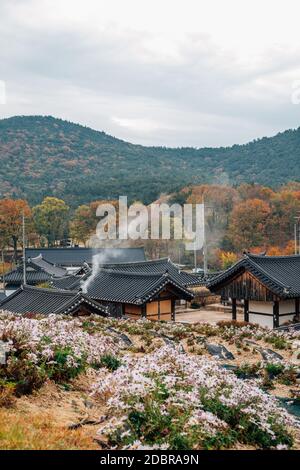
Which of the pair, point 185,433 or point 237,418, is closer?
point 185,433

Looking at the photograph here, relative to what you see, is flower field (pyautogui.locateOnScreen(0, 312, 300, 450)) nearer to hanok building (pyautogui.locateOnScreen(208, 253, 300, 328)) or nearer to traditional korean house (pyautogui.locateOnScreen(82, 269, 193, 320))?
hanok building (pyautogui.locateOnScreen(208, 253, 300, 328))

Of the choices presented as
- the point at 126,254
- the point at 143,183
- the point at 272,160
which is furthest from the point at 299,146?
the point at 126,254

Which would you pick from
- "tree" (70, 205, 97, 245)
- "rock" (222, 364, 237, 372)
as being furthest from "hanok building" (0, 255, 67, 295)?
"rock" (222, 364, 237, 372)

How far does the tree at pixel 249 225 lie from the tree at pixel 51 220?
33155mm

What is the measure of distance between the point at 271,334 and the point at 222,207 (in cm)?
6369

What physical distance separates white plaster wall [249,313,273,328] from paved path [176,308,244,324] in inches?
250

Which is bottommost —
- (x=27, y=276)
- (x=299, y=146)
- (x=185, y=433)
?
(x=27, y=276)

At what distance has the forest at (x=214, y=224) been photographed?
7219 centimetres

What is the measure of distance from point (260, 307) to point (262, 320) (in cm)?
69

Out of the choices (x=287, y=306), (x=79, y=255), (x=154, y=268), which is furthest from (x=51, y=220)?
(x=287, y=306)

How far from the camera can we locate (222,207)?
83.9 meters

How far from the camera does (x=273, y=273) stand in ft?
91.4

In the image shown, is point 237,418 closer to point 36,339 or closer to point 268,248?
point 36,339

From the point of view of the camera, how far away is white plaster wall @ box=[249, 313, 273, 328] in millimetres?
27719
